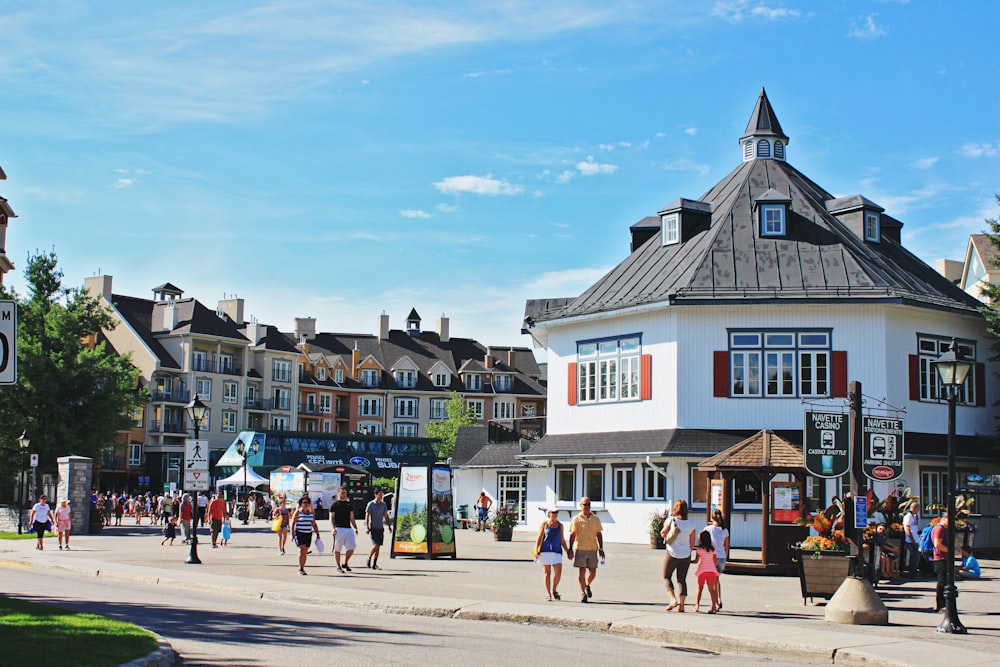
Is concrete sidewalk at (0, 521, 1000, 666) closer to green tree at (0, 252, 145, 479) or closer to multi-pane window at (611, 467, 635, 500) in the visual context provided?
multi-pane window at (611, 467, 635, 500)

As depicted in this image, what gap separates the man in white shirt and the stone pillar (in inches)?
1131

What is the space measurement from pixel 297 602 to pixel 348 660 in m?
7.21

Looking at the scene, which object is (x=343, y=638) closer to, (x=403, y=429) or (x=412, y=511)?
(x=412, y=511)

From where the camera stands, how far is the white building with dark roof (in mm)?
32562

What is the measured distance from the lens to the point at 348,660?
37.9 feet

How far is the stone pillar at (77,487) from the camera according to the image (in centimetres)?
3941

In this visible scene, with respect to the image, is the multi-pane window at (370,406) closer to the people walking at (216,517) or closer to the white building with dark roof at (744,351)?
the white building with dark roof at (744,351)

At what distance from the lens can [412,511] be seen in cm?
2762


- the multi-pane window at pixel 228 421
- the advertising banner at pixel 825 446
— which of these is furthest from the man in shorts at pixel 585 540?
the multi-pane window at pixel 228 421

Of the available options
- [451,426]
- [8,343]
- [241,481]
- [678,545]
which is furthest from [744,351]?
[451,426]

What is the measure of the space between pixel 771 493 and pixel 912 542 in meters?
3.55

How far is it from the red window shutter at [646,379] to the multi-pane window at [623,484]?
2435 millimetres

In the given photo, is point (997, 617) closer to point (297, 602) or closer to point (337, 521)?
point (297, 602)

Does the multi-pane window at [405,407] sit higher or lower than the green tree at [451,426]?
higher
